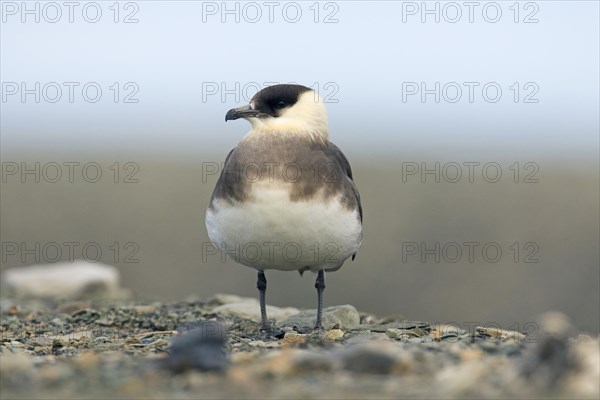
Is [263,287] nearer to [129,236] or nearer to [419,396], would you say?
[419,396]

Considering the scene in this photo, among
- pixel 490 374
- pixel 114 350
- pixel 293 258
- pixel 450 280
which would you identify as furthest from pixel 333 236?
pixel 450 280

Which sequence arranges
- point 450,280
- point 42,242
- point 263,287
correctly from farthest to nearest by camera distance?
point 42,242
point 450,280
point 263,287

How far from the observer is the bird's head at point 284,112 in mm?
8875

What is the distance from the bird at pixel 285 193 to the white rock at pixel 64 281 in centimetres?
565

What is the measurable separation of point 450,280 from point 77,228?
436 inches

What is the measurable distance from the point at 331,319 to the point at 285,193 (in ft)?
7.09

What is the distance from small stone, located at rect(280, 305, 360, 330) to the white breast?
3.09 ft

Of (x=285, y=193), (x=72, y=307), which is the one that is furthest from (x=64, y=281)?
(x=285, y=193)

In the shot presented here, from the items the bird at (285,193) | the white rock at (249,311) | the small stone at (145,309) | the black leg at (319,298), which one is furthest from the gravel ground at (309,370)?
the small stone at (145,309)

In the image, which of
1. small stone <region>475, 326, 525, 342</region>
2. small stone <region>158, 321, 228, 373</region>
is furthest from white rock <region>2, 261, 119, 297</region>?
small stone <region>158, 321, 228, 373</region>

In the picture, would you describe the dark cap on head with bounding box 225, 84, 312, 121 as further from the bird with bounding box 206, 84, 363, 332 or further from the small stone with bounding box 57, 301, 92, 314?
the small stone with bounding box 57, 301, 92, 314

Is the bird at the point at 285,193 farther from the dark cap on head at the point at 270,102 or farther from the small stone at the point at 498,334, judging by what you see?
the small stone at the point at 498,334

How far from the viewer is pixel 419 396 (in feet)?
18.1

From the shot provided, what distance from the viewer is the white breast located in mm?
8211
